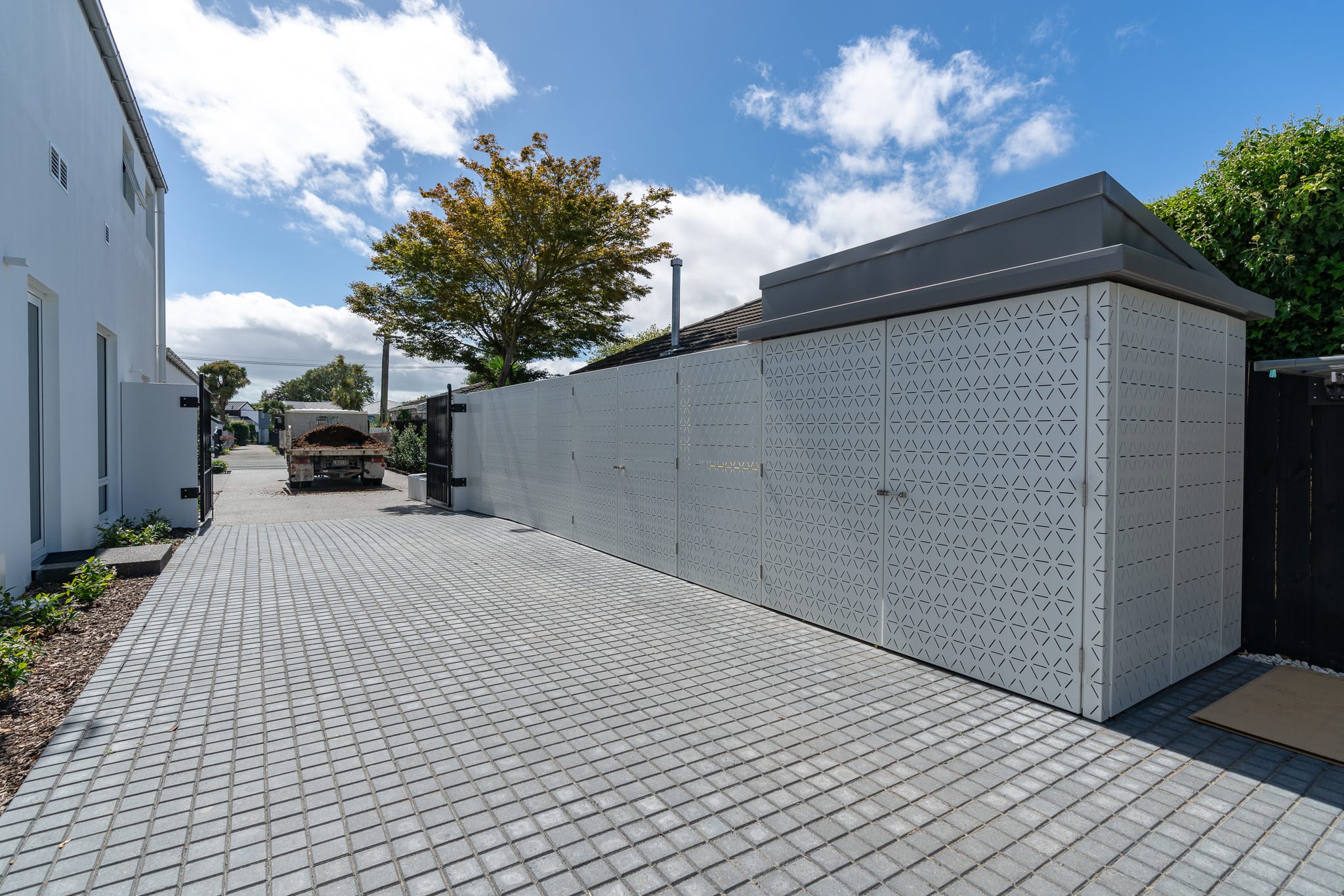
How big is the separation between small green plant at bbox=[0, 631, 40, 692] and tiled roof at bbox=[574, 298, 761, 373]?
6867 millimetres

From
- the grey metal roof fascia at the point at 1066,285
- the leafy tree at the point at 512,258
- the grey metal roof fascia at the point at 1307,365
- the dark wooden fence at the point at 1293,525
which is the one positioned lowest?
the dark wooden fence at the point at 1293,525

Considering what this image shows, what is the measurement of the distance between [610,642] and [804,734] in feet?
6.40

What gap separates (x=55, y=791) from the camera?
2732 mm

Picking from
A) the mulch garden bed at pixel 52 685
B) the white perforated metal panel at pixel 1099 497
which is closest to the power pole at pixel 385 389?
the mulch garden bed at pixel 52 685

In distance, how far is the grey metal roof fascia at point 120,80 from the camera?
7.39 meters

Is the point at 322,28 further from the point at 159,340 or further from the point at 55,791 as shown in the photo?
the point at 159,340

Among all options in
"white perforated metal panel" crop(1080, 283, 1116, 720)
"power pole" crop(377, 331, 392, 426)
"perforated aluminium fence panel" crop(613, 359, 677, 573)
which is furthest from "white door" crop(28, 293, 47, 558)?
"power pole" crop(377, 331, 392, 426)

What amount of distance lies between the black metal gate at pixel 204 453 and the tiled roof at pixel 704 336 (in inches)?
243

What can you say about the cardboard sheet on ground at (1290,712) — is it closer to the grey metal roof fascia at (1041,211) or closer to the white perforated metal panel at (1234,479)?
the white perforated metal panel at (1234,479)

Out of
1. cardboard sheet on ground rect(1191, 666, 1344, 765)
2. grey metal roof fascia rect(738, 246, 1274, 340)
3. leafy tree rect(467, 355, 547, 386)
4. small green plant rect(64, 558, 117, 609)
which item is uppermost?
leafy tree rect(467, 355, 547, 386)

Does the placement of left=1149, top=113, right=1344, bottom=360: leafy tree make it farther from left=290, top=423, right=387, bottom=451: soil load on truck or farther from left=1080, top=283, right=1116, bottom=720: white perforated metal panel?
left=290, top=423, right=387, bottom=451: soil load on truck

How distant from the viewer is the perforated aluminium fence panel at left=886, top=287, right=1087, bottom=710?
142 inches

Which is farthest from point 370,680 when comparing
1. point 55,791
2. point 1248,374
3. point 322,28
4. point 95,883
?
point 322,28

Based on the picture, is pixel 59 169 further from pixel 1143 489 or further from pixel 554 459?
pixel 1143 489
